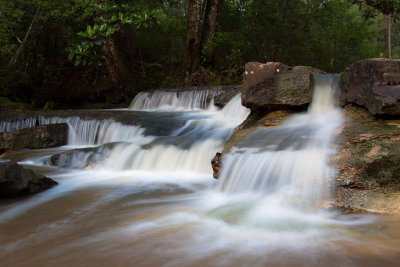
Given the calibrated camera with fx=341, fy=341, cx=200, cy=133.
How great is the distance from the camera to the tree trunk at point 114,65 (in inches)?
574

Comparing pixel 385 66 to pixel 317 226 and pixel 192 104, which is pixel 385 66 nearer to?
pixel 317 226

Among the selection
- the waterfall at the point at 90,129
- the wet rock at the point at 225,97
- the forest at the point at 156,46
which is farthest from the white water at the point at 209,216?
the forest at the point at 156,46

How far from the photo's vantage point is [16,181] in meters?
4.27

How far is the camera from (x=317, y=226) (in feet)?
10.0

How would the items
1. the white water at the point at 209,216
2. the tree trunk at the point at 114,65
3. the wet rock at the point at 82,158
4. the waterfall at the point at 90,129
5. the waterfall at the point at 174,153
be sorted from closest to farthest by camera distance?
the white water at the point at 209,216
the waterfall at the point at 174,153
the wet rock at the point at 82,158
the waterfall at the point at 90,129
the tree trunk at the point at 114,65

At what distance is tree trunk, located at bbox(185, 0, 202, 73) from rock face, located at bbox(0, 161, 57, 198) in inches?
396

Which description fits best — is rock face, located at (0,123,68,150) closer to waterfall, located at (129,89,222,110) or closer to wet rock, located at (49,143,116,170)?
wet rock, located at (49,143,116,170)

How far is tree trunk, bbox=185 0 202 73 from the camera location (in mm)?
13469

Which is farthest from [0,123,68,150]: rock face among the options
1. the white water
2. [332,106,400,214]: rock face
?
[332,106,400,214]: rock face

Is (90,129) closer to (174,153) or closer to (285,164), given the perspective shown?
(174,153)

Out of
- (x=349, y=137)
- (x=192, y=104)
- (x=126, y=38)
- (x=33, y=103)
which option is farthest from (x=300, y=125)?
(x=126, y=38)

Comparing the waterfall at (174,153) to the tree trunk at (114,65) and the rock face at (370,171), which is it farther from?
the tree trunk at (114,65)

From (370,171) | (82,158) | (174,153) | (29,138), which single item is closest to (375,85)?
(370,171)

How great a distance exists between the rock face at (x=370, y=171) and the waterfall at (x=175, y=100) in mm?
6275
